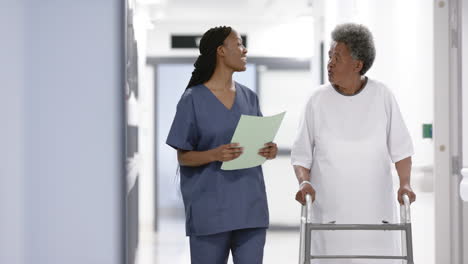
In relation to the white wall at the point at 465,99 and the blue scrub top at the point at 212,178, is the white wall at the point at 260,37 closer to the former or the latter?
the white wall at the point at 465,99

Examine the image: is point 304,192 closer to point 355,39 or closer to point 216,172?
point 216,172

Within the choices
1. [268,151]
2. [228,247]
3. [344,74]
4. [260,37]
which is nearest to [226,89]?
[268,151]

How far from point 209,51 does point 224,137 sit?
11.2 inches

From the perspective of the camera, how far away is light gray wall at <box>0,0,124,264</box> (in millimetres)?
2924

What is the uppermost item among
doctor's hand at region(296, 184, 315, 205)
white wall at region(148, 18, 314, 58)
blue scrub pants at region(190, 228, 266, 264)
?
white wall at region(148, 18, 314, 58)

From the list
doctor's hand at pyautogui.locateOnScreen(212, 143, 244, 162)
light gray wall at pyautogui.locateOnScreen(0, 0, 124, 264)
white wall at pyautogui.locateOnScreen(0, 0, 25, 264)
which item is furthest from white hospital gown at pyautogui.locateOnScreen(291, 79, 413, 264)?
white wall at pyautogui.locateOnScreen(0, 0, 25, 264)

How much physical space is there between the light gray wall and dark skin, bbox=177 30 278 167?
89 cm

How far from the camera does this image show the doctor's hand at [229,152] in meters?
2.08

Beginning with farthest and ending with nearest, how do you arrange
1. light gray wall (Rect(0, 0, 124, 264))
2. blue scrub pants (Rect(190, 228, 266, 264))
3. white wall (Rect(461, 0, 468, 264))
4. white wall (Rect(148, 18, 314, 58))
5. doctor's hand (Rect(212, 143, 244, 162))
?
white wall (Rect(148, 18, 314, 58))
white wall (Rect(461, 0, 468, 264))
light gray wall (Rect(0, 0, 124, 264))
blue scrub pants (Rect(190, 228, 266, 264))
doctor's hand (Rect(212, 143, 244, 162))

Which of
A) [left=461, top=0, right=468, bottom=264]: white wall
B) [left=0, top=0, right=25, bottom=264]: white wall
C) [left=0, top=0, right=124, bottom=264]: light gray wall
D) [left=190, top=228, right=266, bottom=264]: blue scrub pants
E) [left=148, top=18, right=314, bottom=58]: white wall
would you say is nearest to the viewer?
[left=190, top=228, right=266, bottom=264]: blue scrub pants

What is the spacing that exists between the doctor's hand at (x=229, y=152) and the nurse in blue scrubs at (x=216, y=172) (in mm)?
70

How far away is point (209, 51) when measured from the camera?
2211 millimetres

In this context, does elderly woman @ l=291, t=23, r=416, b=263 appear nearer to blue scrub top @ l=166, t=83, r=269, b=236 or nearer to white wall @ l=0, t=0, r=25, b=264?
blue scrub top @ l=166, t=83, r=269, b=236

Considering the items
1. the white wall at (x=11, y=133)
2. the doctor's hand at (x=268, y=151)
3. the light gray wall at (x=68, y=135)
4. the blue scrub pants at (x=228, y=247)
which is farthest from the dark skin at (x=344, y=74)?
the white wall at (x=11, y=133)
